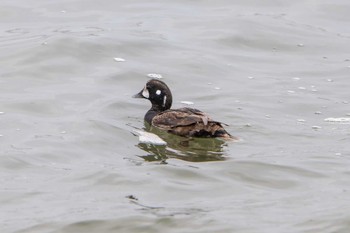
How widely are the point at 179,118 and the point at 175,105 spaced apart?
1495mm

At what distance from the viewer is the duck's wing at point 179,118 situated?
1247 cm

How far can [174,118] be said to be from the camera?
42.1 feet

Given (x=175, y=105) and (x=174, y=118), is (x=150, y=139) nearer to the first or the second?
(x=174, y=118)

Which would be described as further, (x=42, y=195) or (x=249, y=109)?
(x=249, y=109)

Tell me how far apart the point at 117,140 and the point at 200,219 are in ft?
10.4

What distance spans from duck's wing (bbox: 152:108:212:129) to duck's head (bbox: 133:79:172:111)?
0.39 m

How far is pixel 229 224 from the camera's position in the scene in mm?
9188

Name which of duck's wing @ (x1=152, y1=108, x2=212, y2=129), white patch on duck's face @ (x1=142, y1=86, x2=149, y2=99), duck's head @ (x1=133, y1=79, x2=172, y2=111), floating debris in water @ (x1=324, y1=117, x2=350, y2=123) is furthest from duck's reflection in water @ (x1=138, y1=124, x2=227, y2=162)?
floating debris in water @ (x1=324, y1=117, x2=350, y2=123)

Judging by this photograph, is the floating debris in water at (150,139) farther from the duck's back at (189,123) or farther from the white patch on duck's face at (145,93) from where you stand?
the white patch on duck's face at (145,93)

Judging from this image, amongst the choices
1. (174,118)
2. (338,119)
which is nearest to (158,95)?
(174,118)

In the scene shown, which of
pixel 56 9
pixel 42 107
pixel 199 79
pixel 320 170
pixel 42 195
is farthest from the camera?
pixel 56 9

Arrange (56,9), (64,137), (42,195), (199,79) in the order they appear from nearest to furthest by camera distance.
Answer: (42,195) → (64,137) → (199,79) → (56,9)

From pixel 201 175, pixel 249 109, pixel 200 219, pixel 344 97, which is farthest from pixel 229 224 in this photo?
pixel 344 97

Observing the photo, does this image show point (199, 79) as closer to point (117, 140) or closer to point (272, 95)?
point (272, 95)
